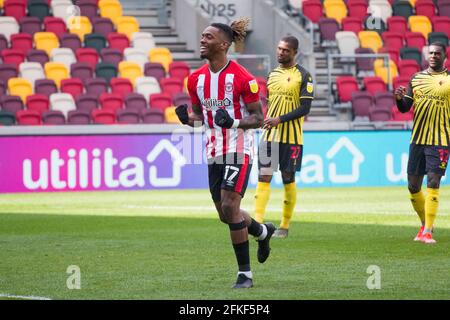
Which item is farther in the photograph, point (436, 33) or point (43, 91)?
point (436, 33)

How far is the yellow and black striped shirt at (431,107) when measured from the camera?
44.5 feet

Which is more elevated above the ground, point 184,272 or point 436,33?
point 436,33

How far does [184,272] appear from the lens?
413 inches

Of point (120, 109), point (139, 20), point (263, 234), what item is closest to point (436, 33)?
point (139, 20)

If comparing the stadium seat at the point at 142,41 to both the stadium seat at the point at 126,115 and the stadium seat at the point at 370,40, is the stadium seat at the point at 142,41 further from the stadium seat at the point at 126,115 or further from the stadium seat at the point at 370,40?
the stadium seat at the point at 370,40

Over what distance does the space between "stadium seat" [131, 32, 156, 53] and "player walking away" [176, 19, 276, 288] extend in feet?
64.6

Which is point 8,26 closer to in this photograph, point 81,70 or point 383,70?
point 81,70

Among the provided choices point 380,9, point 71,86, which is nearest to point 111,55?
point 71,86

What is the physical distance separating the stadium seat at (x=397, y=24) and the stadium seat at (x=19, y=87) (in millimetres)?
11164

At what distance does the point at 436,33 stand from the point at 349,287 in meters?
23.4

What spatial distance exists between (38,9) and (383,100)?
925 centimetres

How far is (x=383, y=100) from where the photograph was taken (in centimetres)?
2805
